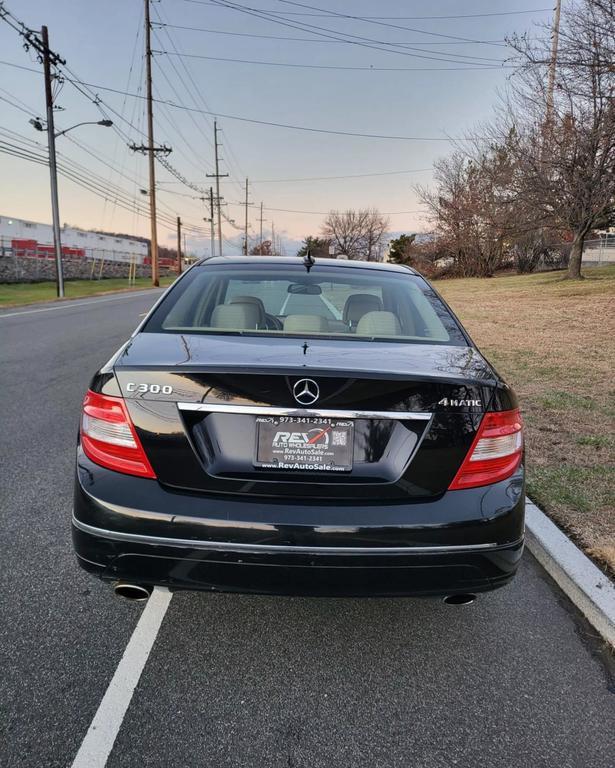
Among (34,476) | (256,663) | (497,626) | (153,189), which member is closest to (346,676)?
(256,663)

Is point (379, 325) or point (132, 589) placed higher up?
point (379, 325)

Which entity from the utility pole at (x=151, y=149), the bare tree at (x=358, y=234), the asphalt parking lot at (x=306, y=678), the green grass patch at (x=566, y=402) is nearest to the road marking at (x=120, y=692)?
the asphalt parking lot at (x=306, y=678)

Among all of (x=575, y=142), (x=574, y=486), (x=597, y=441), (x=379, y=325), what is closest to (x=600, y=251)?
(x=575, y=142)

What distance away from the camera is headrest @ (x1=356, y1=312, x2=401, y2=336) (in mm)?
2812

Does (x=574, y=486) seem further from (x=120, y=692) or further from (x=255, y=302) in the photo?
(x=120, y=692)

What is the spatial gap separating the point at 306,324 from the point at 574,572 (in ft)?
6.15

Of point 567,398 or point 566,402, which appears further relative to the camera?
point 567,398

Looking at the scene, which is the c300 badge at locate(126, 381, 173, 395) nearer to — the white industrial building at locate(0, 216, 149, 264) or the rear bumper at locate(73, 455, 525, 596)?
the rear bumper at locate(73, 455, 525, 596)

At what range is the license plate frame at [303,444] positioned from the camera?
197 centimetres

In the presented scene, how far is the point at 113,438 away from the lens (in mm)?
2076

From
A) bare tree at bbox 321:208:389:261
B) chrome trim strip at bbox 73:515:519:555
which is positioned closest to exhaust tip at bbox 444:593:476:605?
chrome trim strip at bbox 73:515:519:555

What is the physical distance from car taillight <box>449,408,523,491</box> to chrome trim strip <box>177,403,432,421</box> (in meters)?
0.25

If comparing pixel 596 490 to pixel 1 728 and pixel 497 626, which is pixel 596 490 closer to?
pixel 497 626

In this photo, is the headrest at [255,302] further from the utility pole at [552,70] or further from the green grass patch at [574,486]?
the utility pole at [552,70]
